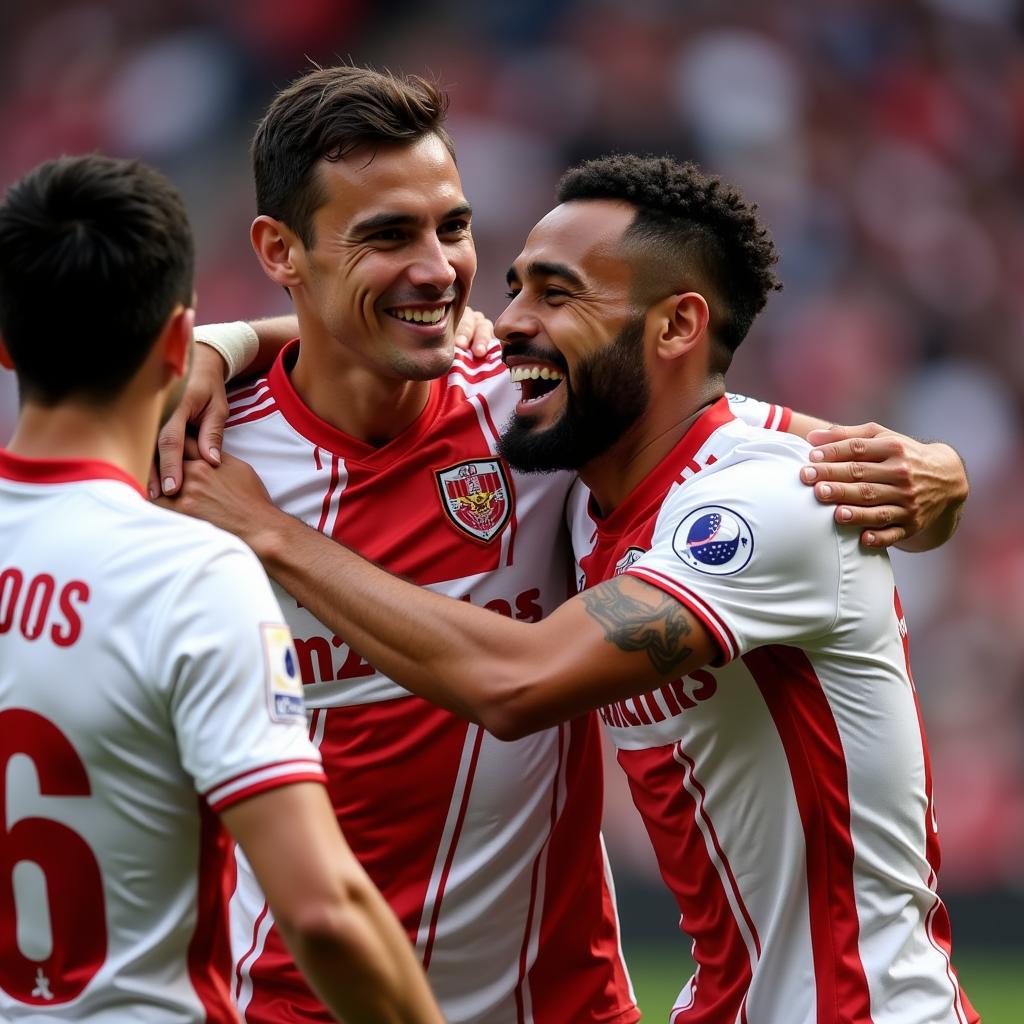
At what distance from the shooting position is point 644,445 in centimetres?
405

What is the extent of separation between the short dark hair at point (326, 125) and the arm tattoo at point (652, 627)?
4.58 ft

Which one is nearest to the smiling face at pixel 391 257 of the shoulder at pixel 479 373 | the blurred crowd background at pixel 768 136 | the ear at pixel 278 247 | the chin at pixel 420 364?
the chin at pixel 420 364

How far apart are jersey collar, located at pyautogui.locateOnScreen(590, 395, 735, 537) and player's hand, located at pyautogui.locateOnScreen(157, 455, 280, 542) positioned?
2.70 ft

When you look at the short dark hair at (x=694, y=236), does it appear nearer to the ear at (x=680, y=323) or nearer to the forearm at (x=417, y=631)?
the ear at (x=680, y=323)

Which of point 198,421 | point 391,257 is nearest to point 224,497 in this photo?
point 198,421

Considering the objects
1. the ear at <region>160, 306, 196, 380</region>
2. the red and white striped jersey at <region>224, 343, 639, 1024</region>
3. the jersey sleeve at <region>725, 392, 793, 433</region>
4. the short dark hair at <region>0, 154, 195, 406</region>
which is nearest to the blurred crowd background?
the jersey sleeve at <region>725, 392, 793, 433</region>

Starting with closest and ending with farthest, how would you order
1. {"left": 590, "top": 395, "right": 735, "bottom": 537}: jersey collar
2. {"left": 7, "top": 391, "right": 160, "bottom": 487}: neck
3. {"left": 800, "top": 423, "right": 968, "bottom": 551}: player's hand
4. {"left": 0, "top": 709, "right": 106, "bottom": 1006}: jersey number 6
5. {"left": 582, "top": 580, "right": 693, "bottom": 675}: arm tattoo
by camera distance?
{"left": 0, "top": 709, "right": 106, "bottom": 1006}: jersey number 6 → {"left": 7, "top": 391, "right": 160, "bottom": 487}: neck → {"left": 582, "top": 580, "right": 693, "bottom": 675}: arm tattoo → {"left": 800, "top": 423, "right": 968, "bottom": 551}: player's hand → {"left": 590, "top": 395, "right": 735, "bottom": 537}: jersey collar

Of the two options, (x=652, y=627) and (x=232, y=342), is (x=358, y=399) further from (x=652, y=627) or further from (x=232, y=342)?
(x=652, y=627)

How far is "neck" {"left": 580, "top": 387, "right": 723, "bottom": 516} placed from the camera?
4.04m

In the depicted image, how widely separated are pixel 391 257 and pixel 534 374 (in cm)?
47

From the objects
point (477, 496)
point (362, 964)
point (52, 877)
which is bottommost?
point (362, 964)

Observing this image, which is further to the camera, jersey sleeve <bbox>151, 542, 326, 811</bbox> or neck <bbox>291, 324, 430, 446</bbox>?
neck <bbox>291, 324, 430, 446</bbox>

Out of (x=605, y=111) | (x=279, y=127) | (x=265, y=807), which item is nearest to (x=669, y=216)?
(x=279, y=127)

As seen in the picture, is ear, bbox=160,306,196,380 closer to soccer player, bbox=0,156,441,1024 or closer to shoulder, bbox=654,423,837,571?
soccer player, bbox=0,156,441,1024
